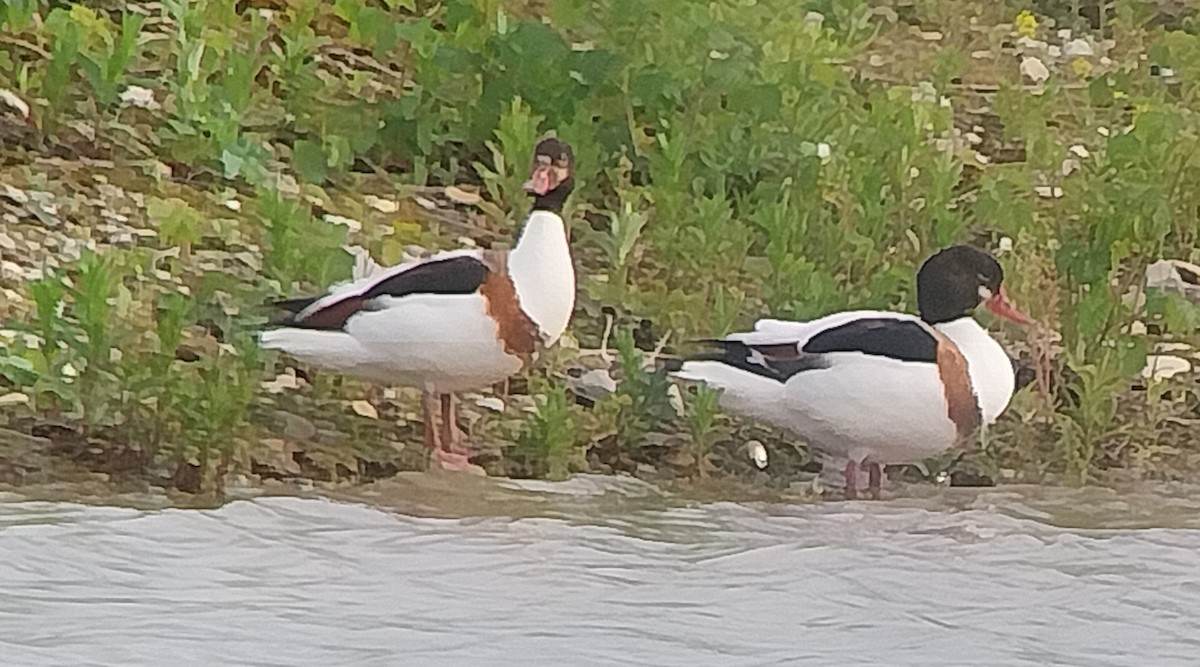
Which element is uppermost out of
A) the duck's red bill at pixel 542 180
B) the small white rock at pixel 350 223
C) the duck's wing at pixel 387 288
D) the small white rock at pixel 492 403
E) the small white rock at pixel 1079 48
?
the small white rock at pixel 1079 48

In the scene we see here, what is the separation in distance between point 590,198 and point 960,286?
249 mm

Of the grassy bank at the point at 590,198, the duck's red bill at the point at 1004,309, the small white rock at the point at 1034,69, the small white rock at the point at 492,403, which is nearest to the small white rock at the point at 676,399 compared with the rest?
the grassy bank at the point at 590,198

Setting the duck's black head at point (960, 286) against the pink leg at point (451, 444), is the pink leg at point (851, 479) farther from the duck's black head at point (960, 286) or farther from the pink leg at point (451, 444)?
the pink leg at point (451, 444)

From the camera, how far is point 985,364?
3.31ft

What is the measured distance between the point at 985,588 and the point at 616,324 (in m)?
0.29

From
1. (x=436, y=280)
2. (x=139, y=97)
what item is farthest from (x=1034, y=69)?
(x=139, y=97)

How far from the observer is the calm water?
0.93m

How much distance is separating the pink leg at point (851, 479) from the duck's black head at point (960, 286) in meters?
0.11

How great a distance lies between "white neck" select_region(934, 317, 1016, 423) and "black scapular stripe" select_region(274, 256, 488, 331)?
Answer: 30cm

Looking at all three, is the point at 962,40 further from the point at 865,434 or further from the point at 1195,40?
the point at 865,434

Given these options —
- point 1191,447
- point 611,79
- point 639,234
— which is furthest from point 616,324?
point 1191,447

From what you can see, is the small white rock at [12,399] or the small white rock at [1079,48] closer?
the small white rock at [12,399]

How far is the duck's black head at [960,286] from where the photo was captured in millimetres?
1018

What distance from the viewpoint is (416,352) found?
994mm
